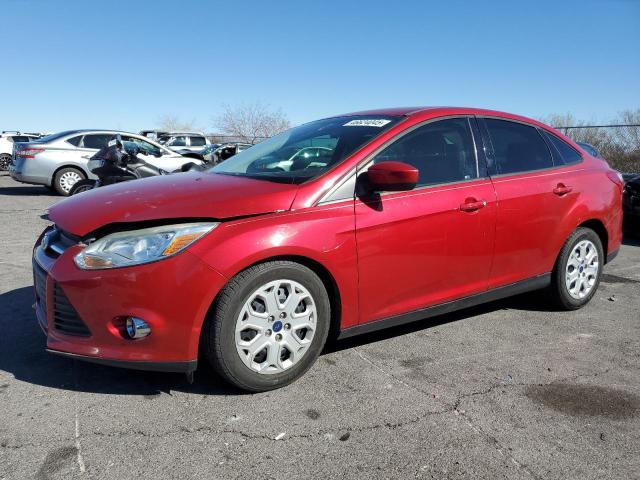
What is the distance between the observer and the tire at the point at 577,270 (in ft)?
14.1

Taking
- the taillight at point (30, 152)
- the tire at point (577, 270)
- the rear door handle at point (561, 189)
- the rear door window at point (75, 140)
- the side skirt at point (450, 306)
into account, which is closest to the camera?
the side skirt at point (450, 306)

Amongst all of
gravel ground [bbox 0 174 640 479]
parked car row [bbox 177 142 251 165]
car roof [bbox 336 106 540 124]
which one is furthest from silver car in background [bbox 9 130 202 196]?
gravel ground [bbox 0 174 640 479]

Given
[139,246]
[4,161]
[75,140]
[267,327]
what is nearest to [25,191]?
[75,140]

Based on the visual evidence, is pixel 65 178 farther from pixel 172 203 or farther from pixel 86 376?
pixel 172 203

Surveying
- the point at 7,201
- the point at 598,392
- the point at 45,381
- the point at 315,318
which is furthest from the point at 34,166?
the point at 598,392

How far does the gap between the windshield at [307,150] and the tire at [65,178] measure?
8852mm

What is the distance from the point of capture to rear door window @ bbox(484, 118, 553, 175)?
3939mm

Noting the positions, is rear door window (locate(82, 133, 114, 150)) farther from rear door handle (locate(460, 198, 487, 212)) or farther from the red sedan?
rear door handle (locate(460, 198, 487, 212))

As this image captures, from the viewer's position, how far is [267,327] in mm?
2891

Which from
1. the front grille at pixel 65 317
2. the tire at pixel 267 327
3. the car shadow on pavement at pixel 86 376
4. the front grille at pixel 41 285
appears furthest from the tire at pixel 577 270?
the front grille at pixel 41 285

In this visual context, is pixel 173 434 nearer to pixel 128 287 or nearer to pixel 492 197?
pixel 128 287

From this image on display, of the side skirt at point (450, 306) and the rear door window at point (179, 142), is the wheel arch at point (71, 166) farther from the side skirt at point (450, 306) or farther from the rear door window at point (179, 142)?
the rear door window at point (179, 142)

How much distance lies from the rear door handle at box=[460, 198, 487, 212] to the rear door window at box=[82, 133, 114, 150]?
10.4 m

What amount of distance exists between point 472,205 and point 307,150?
1.18 m
